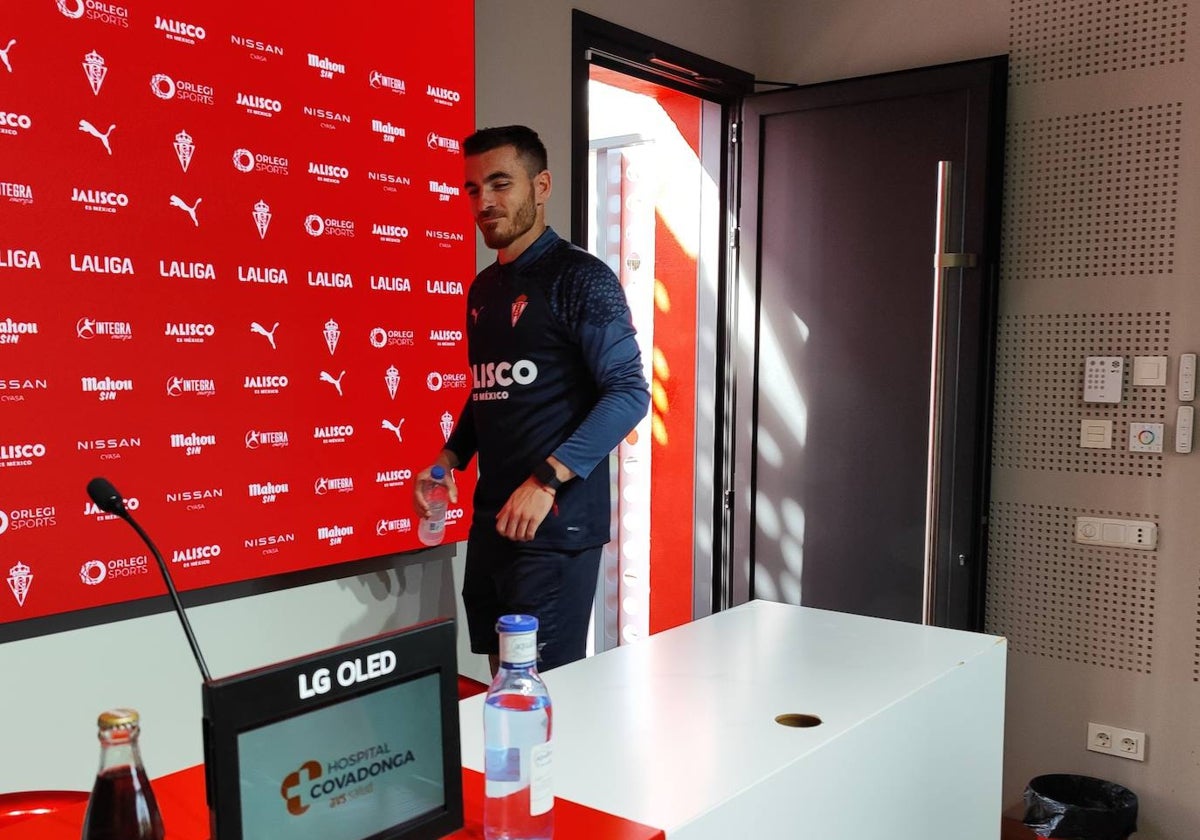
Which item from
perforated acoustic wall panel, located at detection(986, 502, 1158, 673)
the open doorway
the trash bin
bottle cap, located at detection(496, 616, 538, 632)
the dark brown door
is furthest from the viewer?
the open doorway

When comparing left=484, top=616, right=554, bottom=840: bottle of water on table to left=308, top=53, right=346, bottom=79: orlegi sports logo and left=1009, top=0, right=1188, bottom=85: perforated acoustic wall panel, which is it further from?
left=1009, top=0, right=1188, bottom=85: perforated acoustic wall panel

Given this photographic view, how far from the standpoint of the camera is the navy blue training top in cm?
231

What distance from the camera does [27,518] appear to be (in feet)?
6.60

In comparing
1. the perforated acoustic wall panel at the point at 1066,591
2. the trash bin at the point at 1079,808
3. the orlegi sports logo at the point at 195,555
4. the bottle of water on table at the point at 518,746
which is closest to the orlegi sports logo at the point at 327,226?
the orlegi sports logo at the point at 195,555

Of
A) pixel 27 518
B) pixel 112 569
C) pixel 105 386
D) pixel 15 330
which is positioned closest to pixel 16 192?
pixel 15 330

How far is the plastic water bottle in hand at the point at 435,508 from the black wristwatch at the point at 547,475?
407 mm

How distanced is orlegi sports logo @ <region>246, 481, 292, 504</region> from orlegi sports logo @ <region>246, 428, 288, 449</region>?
0.08m

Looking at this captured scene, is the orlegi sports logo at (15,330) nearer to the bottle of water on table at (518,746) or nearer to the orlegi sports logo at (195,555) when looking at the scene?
the orlegi sports logo at (195,555)

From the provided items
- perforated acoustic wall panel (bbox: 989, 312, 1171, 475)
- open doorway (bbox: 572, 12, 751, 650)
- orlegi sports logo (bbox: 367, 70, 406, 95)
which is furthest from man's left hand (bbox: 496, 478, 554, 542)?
perforated acoustic wall panel (bbox: 989, 312, 1171, 475)

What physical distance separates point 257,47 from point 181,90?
0.21m

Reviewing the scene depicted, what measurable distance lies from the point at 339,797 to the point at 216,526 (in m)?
1.48

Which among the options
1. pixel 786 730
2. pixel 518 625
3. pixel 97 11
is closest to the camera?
pixel 518 625

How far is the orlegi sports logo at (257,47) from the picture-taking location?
2299 mm

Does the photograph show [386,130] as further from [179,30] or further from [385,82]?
[179,30]
